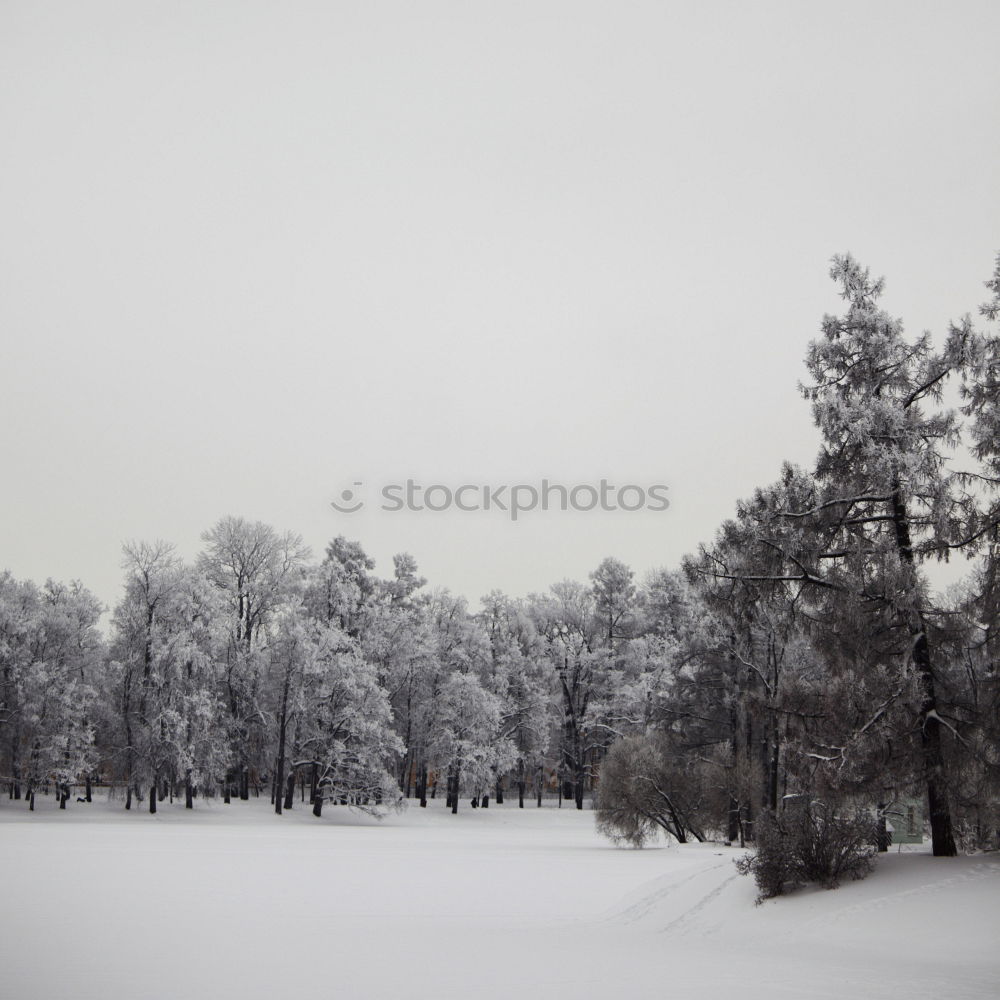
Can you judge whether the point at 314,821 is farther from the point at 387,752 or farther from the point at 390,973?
the point at 390,973

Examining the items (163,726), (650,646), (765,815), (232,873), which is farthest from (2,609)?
(765,815)

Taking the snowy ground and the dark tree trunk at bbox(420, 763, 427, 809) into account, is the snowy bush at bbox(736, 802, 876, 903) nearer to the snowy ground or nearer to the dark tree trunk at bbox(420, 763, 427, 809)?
the snowy ground

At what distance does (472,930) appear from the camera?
43.9 feet

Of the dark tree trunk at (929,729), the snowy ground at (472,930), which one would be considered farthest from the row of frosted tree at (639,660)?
the snowy ground at (472,930)

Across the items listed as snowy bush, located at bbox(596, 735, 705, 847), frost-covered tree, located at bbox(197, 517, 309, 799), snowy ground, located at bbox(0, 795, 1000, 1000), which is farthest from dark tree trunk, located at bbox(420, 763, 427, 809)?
snowy ground, located at bbox(0, 795, 1000, 1000)

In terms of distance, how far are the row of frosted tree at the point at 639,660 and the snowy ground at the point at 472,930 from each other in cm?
219

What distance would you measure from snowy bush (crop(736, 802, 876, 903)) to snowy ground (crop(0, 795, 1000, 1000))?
0.32 meters

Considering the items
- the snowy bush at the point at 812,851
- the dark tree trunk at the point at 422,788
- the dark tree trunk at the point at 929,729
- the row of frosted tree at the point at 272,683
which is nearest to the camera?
the snowy bush at the point at 812,851

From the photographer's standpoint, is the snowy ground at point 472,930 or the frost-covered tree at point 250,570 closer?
the snowy ground at point 472,930

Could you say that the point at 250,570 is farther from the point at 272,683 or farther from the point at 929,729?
the point at 929,729

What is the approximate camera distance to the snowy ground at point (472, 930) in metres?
8.82

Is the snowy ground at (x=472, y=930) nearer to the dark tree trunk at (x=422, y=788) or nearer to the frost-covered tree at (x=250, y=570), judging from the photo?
the frost-covered tree at (x=250, y=570)

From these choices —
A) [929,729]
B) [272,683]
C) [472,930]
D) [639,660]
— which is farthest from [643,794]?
[639,660]

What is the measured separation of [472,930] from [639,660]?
42.7 meters
